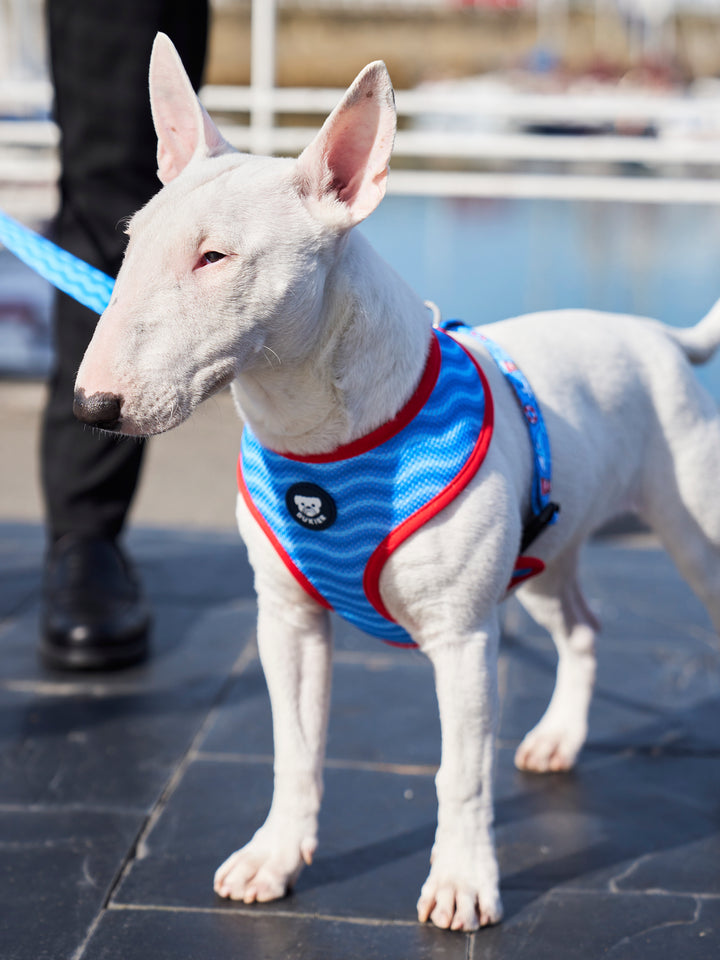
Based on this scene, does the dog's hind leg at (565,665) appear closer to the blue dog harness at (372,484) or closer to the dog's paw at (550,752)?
the dog's paw at (550,752)

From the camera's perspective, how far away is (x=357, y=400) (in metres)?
1.71

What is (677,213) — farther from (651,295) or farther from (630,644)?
(630,644)

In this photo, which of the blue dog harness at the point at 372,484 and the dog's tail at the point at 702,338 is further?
the dog's tail at the point at 702,338

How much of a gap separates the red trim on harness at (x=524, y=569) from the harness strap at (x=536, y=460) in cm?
2

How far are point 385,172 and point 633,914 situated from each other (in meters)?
1.26

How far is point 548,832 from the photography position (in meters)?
2.18

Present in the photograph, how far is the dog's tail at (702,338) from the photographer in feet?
7.78

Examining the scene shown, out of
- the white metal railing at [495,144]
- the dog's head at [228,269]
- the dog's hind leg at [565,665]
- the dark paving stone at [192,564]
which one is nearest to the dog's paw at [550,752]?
the dog's hind leg at [565,665]

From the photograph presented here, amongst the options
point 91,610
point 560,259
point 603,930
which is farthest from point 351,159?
point 560,259

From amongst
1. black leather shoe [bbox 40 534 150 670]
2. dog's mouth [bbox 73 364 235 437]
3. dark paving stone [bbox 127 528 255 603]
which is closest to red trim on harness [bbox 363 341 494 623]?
dog's mouth [bbox 73 364 235 437]

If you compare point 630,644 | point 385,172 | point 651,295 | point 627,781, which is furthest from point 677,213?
point 385,172

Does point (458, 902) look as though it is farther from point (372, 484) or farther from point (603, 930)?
point (372, 484)

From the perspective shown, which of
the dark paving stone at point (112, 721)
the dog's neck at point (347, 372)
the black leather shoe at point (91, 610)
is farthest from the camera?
the black leather shoe at point (91, 610)

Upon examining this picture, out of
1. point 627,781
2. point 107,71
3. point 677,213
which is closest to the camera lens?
point 627,781
